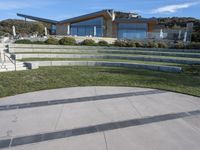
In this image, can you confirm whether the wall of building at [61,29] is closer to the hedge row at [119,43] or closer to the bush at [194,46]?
the hedge row at [119,43]

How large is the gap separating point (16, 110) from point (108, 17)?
3210cm

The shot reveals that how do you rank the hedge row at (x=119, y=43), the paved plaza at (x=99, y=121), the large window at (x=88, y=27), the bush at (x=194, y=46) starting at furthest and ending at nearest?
the large window at (x=88, y=27)
the hedge row at (x=119, y=43)
the bush at (x=194, y=46)
the paved plaza at (x=99, y=121)

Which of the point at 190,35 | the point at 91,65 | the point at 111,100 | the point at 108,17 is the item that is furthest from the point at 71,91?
the point at 108,17

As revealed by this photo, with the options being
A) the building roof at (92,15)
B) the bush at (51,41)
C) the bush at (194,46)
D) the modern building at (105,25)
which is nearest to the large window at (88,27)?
the modern building at (105,25)

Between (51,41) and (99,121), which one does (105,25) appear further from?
(99,121)

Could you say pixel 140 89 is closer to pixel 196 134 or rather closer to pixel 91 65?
pixel 196 134

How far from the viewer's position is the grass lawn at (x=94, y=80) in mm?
7480

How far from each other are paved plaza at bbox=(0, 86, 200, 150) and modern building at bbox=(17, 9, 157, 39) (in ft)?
90.9

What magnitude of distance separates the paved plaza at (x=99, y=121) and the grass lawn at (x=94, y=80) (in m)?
0.73

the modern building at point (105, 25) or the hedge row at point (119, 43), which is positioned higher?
the modern building at point (105, 25)

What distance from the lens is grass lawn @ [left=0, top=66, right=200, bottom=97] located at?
7.48 meters

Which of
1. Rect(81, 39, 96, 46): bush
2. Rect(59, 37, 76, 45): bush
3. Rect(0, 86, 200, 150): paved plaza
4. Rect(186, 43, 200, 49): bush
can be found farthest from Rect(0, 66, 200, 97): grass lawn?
Rect(81, 39, 96, 46): bush

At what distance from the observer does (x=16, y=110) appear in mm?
5340

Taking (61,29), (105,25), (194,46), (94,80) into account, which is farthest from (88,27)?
(94,80)
